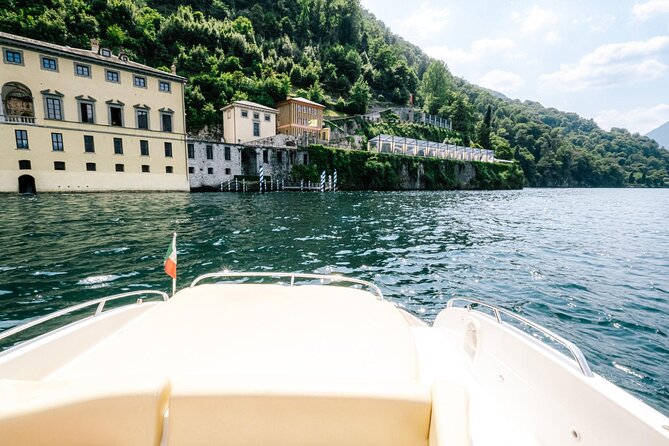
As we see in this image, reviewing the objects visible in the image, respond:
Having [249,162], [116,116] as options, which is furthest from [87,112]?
[249,162]

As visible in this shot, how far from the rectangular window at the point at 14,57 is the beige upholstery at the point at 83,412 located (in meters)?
44.8

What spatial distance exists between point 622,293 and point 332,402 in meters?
11.2

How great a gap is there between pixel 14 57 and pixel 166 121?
1395 cm

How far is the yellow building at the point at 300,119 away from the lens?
58250 millimetres

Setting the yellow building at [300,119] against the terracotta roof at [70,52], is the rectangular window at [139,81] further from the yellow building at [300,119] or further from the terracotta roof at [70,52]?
the yellow building at [300,119]

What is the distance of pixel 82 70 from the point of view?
34719 mm

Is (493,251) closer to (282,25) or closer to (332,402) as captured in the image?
(332,402)

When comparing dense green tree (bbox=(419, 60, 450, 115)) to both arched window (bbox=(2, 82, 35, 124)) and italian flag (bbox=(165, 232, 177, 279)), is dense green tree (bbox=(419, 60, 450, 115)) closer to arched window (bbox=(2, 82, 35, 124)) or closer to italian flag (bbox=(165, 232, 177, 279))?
arched window (bbox=(2, 82, 35, 124))

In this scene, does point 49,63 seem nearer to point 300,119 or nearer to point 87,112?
point 87,112

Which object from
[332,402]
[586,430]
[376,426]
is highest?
[332,402]

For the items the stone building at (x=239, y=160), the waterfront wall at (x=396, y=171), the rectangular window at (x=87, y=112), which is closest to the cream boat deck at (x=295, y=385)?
the rectangular window at (x=87, y=112)

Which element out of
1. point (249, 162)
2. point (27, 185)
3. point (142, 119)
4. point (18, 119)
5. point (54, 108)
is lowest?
point (27, 185)

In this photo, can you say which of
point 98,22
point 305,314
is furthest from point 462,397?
point 98,22

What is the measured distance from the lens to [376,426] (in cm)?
188
